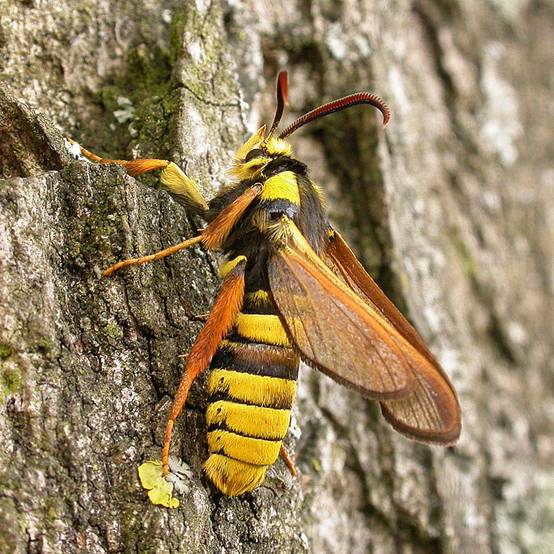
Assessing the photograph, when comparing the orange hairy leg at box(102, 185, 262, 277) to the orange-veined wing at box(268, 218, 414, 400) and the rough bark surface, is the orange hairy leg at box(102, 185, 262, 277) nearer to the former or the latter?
the rough bark surface

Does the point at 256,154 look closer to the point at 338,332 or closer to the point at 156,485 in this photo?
the point at 338,332

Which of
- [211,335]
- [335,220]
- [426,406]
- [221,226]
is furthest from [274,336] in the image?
[335,220]

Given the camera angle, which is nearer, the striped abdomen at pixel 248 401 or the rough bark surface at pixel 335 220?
the rough bark surface at pixel 335 220

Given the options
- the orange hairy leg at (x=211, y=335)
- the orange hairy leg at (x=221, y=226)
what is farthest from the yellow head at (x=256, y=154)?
the orange hairy leg at (x=211, y=335)

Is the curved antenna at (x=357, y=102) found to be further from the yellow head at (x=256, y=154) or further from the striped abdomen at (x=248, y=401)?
the striped abdomen at (x=248, y=401)

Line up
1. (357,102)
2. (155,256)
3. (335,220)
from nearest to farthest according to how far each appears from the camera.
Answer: (155,256)
(357,102)
(335,220)

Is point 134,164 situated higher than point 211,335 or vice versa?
point 134,164

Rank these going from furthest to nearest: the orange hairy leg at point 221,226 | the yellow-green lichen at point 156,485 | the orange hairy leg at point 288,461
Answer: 1. the orange hairy leg at point 288,461
2. the orange hairy leg at point 221,226
3. the yellow-green lichen at point 156,485
